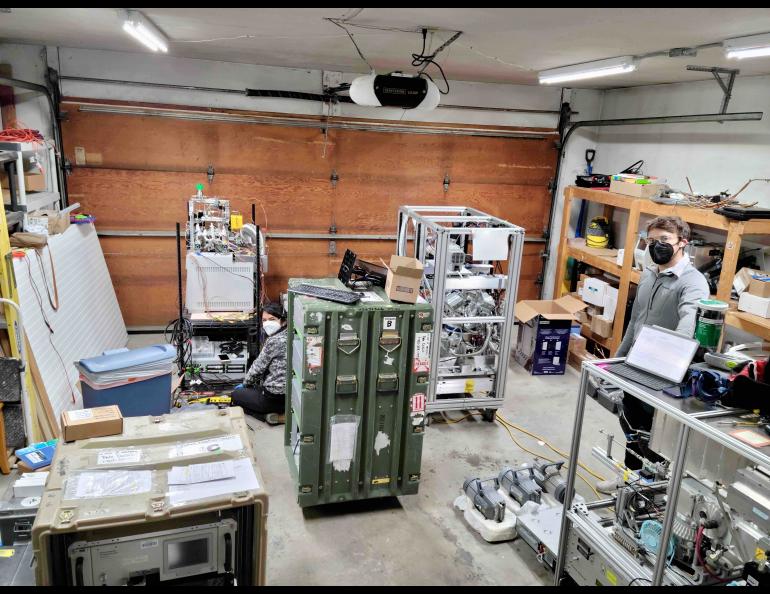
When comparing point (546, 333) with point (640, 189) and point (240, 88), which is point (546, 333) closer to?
point (640, 189)

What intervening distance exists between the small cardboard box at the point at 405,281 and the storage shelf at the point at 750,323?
2.91 metres

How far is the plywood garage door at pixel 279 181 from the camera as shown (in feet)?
20.2

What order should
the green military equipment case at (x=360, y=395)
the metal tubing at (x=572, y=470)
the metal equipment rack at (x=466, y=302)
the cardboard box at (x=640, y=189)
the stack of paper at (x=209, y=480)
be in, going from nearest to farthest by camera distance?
the stack of paper at (x=209, y=480), the metal tubing at (x=572, y=470), the green military equipment case at (x=360, y=395), the metal equipment rack at (x=466, y=302), the cardboard box at (x=640, y=189)

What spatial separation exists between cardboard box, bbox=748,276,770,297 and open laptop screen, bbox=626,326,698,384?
2.48 metres

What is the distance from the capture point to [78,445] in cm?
212

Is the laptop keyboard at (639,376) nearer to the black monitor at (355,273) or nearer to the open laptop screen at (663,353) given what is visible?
the open laptop screen at (663,353)

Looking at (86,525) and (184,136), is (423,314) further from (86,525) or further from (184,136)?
(184,136)

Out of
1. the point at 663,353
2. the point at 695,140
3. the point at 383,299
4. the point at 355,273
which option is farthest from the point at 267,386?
the point at 695,140

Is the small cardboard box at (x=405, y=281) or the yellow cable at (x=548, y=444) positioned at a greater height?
the small cardboard box at (x=405, y=281)

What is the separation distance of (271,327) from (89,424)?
3629 millimetres

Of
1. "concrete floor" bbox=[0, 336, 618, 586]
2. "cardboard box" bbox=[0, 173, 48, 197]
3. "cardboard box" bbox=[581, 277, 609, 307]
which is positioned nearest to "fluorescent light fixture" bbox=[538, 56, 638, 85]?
"cardboard box" bbox=[581, 277, 609, 307]

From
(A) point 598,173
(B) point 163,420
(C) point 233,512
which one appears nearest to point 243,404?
(B) point 163,420

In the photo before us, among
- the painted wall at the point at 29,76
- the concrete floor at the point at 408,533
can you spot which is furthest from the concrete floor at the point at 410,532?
the painted wall at the point at 29,76

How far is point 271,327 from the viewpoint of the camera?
5.79 m
